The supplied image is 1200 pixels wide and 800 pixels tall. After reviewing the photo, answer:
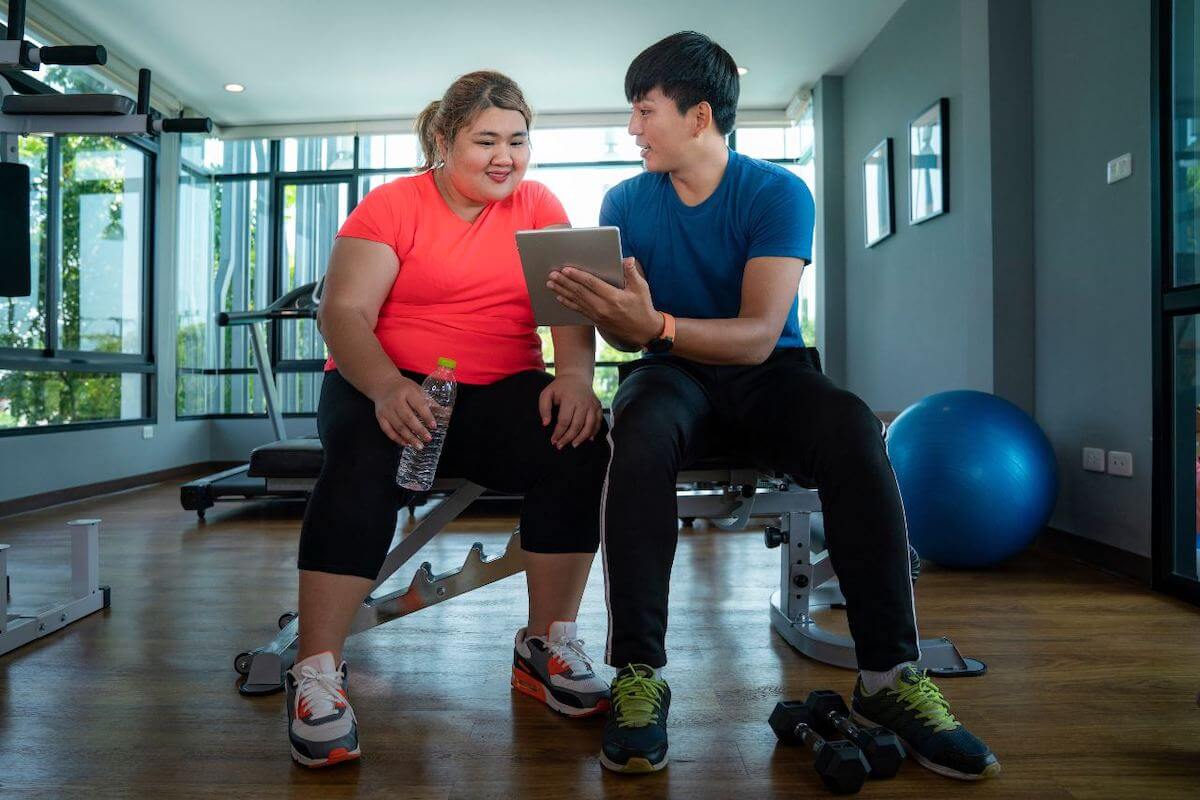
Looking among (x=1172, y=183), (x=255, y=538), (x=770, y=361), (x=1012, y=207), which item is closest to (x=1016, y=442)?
(x=1172, y=183)

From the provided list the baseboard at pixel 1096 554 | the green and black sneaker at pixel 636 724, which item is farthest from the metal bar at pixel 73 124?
the baseboard at pixel 1096 554

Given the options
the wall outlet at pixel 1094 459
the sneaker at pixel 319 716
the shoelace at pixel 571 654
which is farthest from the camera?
the wall outlet at pixel 1094 459

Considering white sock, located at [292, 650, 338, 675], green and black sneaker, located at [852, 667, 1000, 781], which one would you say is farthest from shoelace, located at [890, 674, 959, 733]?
white sock, located at [292, 650, 338, 675]

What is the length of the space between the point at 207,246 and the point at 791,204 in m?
5.52

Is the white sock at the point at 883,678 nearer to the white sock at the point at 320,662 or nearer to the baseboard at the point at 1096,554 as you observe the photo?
the white sock at the point at 320,662

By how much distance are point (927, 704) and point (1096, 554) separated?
1.79 m

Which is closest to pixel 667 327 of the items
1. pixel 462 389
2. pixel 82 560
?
pixel 462 389

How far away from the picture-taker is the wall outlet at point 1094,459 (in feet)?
8.71

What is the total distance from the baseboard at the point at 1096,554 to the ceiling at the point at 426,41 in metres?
2.81

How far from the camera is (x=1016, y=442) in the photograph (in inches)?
99.0

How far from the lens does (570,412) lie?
143cm

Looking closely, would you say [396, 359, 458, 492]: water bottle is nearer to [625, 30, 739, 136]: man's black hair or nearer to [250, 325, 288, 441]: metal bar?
[625, 30, 739, 136]: man's black hair

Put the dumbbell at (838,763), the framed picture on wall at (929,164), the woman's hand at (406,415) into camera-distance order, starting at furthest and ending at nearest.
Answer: the framed picture on wall at (929,164)
the woman's hand at (406,415)
the dumbbell at (838,763)

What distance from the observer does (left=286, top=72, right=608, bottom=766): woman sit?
4.34 feet
